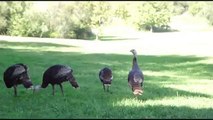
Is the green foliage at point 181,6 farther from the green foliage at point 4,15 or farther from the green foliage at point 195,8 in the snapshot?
the green foliage at point 4,15

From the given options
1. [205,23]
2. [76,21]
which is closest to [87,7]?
[76,21]

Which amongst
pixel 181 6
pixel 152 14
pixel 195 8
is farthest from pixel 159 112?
pixel 181 6

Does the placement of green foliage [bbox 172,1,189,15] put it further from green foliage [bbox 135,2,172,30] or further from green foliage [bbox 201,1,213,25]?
green foliage [bbox 135,2,172,30]

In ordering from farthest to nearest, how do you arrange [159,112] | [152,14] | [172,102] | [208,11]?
[208,11]
[152,14]
[172,102]
[159,112]

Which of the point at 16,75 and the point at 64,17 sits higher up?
the point at 16,75

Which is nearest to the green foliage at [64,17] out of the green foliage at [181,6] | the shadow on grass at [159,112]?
the green foliage at [181,6]

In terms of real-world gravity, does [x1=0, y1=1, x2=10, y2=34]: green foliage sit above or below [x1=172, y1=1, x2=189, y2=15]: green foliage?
above

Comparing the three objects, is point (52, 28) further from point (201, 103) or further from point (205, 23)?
point (201, 103)

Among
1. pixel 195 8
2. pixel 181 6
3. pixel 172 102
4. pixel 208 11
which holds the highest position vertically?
pixel 172 102

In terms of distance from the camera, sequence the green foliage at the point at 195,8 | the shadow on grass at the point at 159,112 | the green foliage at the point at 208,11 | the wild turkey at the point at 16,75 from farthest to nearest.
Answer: the green foliage at the point at 195,8
the green foliage at the point at 208,11
the wild turkey at the point at 16,75
the shadow on grass at the point at 159,112

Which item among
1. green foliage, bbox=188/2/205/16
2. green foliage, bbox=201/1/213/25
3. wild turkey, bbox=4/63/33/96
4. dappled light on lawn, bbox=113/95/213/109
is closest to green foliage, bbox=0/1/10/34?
green foliage, bbox=201/1/213/25

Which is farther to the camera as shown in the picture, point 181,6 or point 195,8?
point 181,6

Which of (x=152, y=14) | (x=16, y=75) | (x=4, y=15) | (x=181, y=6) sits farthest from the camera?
(x=181, y=6)

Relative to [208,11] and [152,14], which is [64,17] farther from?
[208,11]
